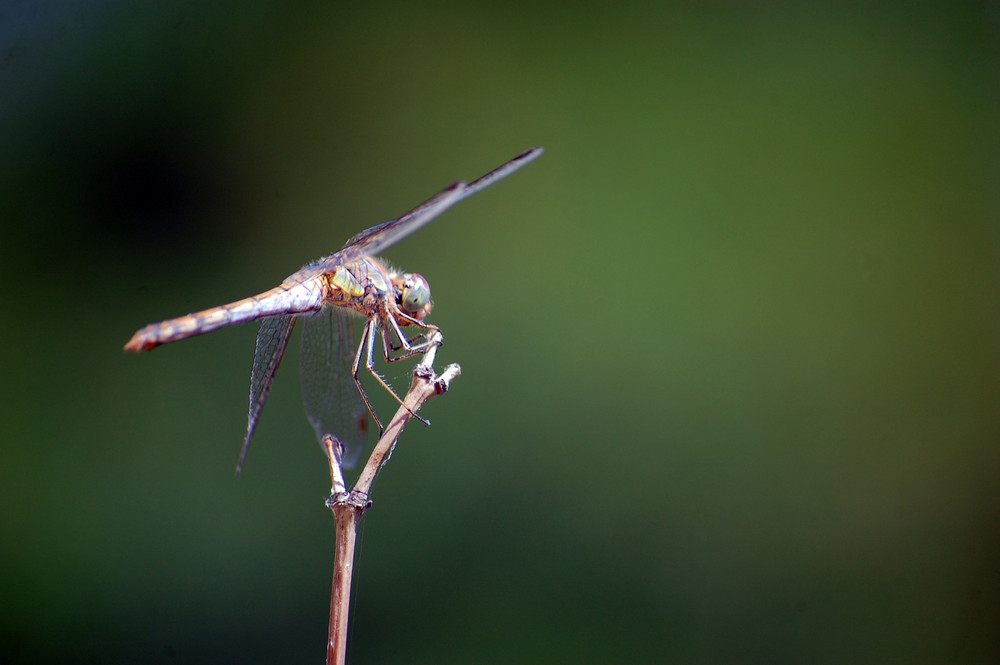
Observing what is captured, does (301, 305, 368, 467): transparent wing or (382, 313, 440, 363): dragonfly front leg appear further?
(301, 305, 368, 467): transparent wing

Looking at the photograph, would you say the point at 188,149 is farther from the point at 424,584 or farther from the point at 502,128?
the point at 424,584

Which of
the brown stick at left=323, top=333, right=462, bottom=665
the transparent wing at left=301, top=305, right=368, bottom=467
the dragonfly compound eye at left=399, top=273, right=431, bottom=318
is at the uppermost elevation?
the dragonfly compound eye at left=399, top=273, right=431, bottom=318

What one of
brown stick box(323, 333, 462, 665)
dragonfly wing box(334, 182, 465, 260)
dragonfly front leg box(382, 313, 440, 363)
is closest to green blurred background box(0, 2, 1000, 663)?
dragonfly front leg box(382, 313, 440, 363)

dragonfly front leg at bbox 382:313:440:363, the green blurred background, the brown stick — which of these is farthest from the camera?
the green blurred background

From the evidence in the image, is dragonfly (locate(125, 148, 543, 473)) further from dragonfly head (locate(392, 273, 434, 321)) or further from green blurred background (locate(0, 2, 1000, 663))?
green blurred background (locate(0, 2, 1000, 663))

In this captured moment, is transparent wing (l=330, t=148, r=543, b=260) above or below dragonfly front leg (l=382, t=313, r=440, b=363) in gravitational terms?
above

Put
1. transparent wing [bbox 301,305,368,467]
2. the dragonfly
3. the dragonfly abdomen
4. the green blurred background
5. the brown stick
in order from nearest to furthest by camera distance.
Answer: the brown stick < the dragonfly abdomen < the dragonfly < transparent wing [bbox 301,305,368,467] < the green blurred background

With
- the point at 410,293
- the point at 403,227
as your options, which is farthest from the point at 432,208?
the point at 410,293

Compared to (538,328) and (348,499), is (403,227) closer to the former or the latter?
(348,499)
